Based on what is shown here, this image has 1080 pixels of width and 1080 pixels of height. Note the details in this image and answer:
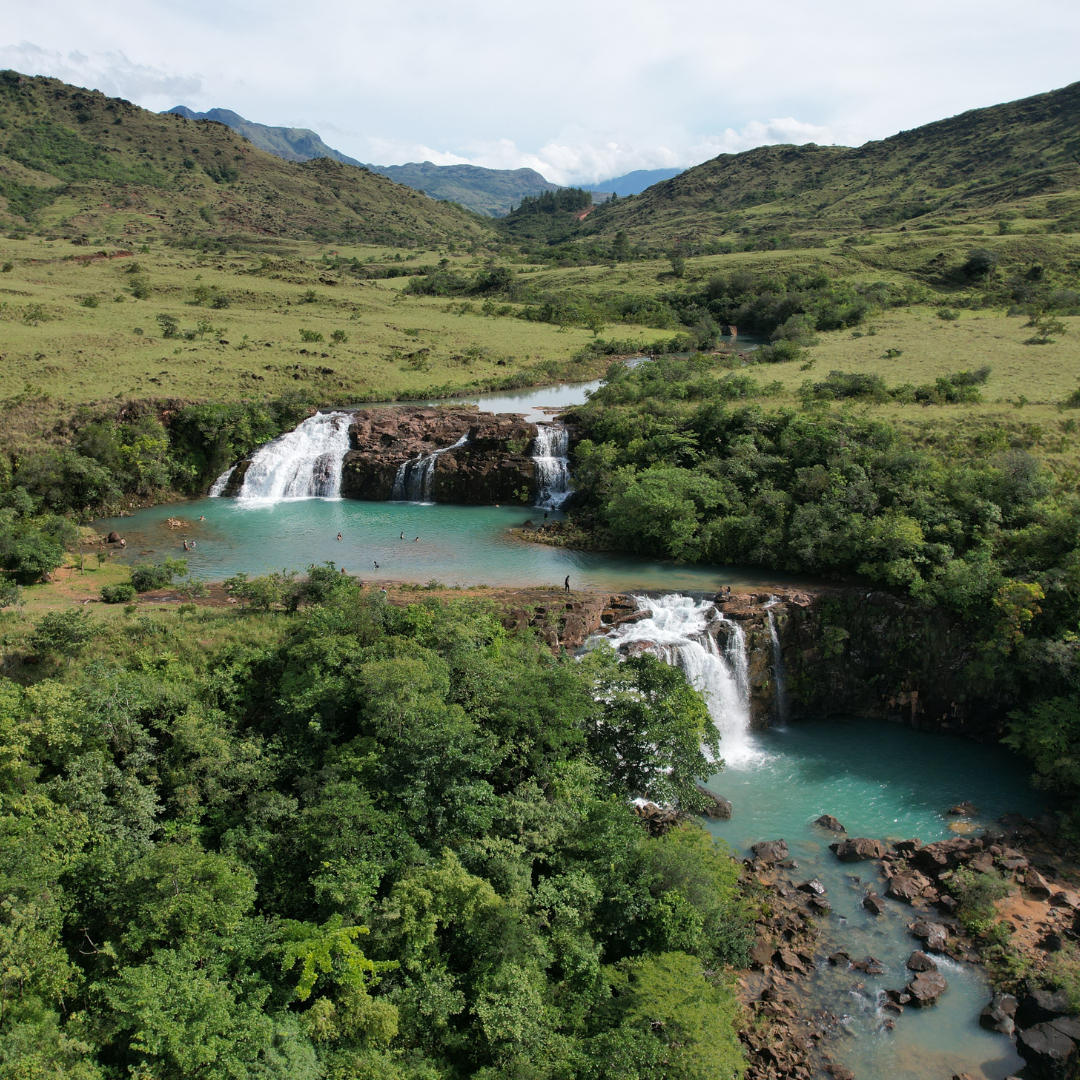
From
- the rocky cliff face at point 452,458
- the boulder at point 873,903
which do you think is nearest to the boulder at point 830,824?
the boulder at point 873,903

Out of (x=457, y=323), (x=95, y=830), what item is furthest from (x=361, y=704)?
(x=457, y=323)

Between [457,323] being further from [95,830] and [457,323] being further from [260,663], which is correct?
[95,830]

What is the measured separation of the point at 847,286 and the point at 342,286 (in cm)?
4769

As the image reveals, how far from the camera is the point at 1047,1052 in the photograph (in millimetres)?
12320

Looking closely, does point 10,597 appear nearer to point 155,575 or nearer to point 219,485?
point 155,575

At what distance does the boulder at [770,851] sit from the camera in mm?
16750

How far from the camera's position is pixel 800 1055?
1271 centimetres

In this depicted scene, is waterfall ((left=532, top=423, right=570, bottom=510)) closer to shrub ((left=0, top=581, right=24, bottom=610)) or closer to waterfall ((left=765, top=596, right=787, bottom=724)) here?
waterfall ((left=765, top=596, right=787, bottom=724))


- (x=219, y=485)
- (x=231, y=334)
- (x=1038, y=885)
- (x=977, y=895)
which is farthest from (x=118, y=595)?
(x=231, y=334)

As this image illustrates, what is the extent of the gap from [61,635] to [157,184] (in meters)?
114

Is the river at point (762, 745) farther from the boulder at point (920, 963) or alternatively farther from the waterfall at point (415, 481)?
the waterfall at point (415, 481)

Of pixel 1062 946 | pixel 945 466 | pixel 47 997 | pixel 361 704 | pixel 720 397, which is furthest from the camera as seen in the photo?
pixel 720 397

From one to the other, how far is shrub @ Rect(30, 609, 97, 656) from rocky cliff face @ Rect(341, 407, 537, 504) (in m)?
19.9

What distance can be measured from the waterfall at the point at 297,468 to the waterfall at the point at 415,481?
9.88 ft
